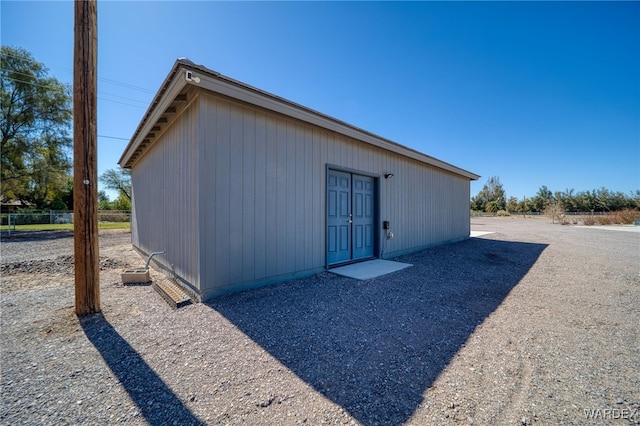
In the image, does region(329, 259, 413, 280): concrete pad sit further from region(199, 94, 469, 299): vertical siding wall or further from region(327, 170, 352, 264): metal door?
region(199, 94, 469, 299): vertical siding wall

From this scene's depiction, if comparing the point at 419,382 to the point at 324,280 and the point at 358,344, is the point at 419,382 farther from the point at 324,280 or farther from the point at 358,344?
the point at 324,280

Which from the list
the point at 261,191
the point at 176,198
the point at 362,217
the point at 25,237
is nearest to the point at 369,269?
the point at 362,217

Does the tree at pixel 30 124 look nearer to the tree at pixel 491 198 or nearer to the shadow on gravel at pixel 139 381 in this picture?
the shadow on gravel at pixel 139 381

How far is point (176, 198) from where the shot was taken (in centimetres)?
417

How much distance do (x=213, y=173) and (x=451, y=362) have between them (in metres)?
3.46

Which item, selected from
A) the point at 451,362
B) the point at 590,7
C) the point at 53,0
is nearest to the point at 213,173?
the point at 451,362

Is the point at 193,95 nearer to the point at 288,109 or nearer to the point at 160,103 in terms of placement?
the point at 160,103

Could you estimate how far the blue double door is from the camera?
5031mm

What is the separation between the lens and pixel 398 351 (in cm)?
213

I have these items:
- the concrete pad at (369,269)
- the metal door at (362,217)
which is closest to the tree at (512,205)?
the metal door at (362,217)

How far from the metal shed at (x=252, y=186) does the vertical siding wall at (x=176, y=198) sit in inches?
0.7

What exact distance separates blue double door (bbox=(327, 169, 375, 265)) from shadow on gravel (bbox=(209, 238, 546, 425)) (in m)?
0.88

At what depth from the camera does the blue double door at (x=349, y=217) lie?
16.5 ft

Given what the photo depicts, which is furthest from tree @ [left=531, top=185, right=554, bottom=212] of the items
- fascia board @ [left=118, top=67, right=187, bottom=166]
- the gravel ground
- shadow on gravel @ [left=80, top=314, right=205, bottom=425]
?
shadow on gravel @ [left=80, top=314, right=205, bottom=425]
